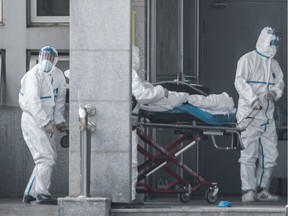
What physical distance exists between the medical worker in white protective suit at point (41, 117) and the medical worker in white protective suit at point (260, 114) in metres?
2.12

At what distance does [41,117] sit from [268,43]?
2.73 metres

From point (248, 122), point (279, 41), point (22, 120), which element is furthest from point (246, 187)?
point (22, 120)

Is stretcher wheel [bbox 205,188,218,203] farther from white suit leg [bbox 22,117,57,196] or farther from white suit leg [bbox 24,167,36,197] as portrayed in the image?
white suit leg [bbox 24,167,36,197]

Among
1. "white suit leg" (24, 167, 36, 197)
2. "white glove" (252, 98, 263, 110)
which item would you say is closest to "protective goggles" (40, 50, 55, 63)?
"white suit leg" (24, 167, 36, 197)

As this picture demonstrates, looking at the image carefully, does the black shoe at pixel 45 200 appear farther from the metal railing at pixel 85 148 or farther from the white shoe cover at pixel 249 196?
the white shoe cover at pixel 249 196

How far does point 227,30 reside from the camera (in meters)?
15.5

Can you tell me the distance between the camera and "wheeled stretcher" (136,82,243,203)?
1328 cm

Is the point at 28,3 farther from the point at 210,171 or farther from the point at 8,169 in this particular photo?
the point at 210,171

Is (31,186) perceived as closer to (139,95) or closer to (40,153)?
(40,153)

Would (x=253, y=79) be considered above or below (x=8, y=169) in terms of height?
above

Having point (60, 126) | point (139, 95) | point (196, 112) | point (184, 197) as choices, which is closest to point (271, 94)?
point (196, 112)

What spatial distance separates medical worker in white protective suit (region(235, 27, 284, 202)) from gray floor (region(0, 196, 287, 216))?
0.95 feet

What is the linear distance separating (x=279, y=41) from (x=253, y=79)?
0.64 metres

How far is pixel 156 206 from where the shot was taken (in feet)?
40.8
